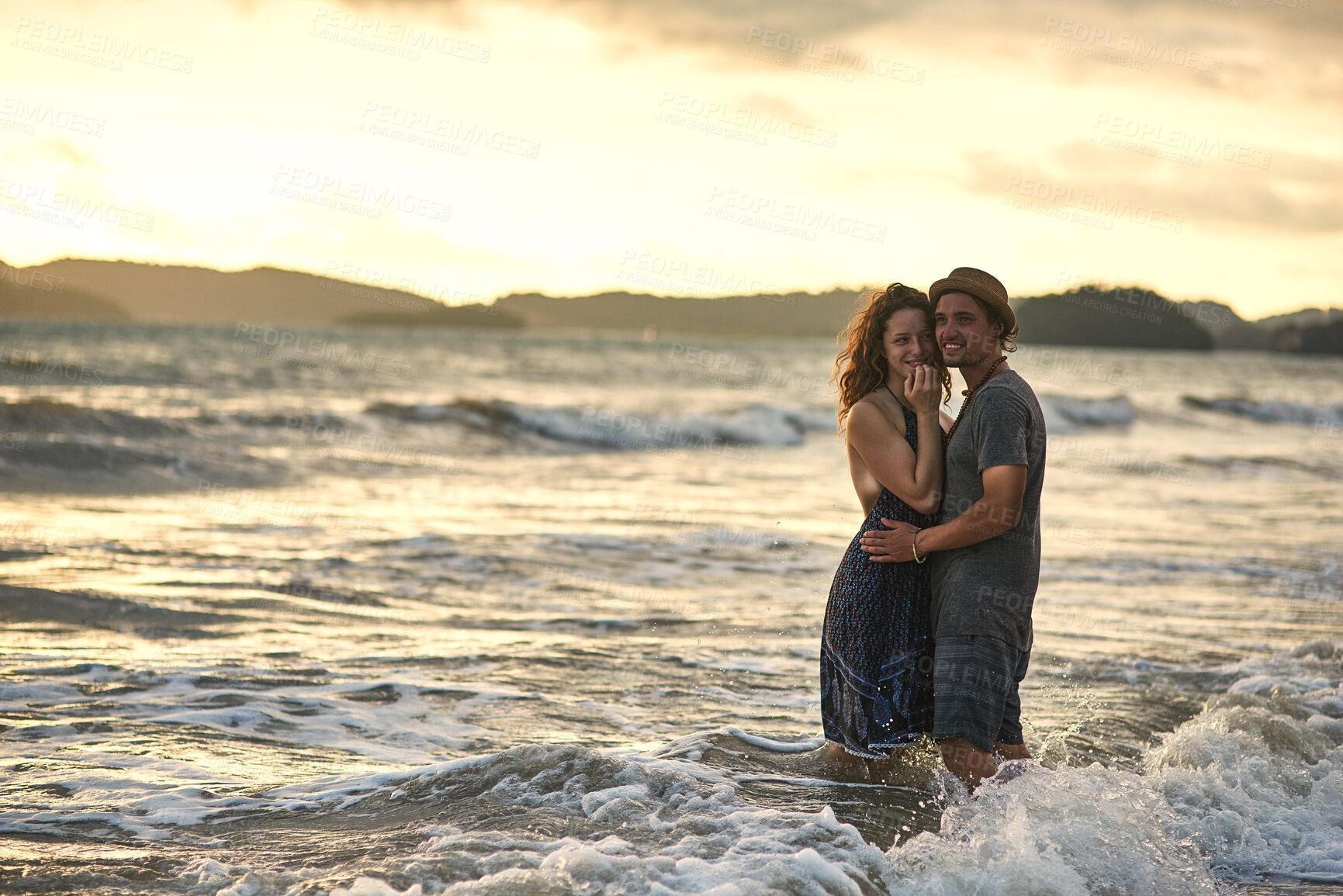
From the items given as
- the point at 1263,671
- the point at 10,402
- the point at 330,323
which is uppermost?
the point at 330,323

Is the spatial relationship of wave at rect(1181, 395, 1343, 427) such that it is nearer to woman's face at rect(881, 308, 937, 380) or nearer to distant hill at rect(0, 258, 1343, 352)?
woman's face at rect(881, 308, 937, 380)

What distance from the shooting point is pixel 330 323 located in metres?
124

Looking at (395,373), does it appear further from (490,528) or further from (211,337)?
(490,528)

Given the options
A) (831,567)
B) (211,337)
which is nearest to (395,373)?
(211,337)

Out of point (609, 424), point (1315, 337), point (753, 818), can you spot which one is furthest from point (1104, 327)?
point (753, 818)

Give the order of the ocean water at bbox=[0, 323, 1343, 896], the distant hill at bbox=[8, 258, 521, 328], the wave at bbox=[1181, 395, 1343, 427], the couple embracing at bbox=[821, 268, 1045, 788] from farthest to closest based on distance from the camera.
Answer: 1. the distant hill at bbox=[8, 258, 521, 328]
2. the wave at bbox=[1181, 395, 1343, 427]
3. the couple embracing at bbox=[821, 268, 1045, 788]
4. the ocean water at bbox=[0, 323, 1343, 896]

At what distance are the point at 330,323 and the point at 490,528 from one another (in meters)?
120

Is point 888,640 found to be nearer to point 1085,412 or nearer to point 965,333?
point 965,333

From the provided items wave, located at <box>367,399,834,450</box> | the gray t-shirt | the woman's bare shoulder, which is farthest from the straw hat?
wave, located at <box>367,399,834,450</box>

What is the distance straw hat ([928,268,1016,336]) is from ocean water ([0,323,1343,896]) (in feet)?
5.74

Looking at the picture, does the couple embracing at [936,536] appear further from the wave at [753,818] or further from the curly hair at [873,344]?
the wave at [753,818]

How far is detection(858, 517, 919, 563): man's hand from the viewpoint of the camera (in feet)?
13.3

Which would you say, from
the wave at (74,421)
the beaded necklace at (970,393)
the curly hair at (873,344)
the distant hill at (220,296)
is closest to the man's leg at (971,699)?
the beaded necklace at (970,393)

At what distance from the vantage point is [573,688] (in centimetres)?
625
